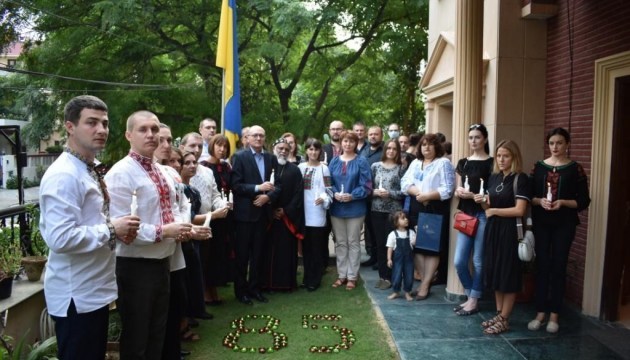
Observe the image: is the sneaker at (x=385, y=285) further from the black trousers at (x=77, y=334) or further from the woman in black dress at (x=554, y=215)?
the black trousers at (x=77, y=334)

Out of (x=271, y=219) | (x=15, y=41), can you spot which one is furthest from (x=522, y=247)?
(x=15, y=41)

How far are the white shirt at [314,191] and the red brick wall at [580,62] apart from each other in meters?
2.68

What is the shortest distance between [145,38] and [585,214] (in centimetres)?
1049

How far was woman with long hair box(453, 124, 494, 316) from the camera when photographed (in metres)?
5.25

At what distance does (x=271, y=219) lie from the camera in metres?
6.35

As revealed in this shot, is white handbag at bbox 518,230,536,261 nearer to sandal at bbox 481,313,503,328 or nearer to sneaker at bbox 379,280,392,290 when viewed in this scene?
sandal at bbox 481,313,503,328

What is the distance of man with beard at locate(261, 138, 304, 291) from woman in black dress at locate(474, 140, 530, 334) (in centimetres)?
232

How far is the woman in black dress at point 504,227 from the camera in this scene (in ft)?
15.9

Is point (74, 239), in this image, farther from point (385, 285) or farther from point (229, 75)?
point (229, 75)

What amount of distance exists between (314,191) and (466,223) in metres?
1.99

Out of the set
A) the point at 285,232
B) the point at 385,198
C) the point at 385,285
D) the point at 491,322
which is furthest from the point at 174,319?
the point at 385,198

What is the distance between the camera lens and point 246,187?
5977 millimetres

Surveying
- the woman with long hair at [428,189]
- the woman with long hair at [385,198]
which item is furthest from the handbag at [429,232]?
the woman with long hair at [385,198]

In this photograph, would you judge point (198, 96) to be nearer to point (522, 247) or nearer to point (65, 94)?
point (65, 94)
